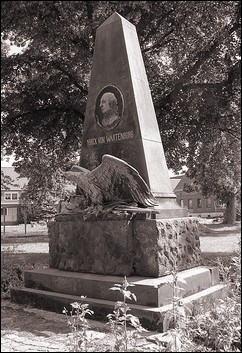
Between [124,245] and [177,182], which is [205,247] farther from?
[124,245]

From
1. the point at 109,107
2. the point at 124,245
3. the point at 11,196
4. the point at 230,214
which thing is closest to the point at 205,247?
the point at 109,107

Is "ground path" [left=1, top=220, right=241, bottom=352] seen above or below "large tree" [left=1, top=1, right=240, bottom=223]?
below

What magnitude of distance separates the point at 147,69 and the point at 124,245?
357 inches

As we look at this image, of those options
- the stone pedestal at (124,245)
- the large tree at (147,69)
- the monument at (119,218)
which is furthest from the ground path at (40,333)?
the large tree at (147,69)

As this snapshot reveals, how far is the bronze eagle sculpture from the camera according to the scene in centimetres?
527

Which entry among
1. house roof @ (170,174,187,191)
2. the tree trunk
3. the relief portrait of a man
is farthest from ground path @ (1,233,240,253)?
the tree trunk

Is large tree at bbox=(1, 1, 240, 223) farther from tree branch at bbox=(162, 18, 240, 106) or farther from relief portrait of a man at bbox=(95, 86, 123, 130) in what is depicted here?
relief portrait of a man at bbox=(95, 86, 123, 130)

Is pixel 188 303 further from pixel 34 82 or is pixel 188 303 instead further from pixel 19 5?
pixel 34 82

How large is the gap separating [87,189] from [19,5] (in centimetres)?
733

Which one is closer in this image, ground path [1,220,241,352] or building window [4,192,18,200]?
ground path [1,220,241,352]

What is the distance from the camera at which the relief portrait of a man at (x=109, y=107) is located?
6071mm

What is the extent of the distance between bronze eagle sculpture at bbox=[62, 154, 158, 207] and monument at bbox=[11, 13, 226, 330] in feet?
0.05

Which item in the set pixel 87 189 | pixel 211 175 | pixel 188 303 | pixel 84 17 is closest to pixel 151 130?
pixel 87 189

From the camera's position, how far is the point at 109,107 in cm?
623
